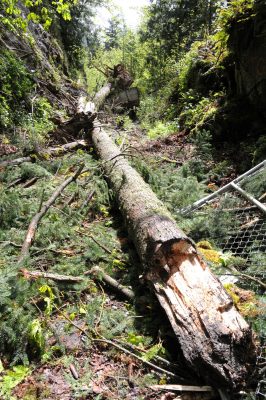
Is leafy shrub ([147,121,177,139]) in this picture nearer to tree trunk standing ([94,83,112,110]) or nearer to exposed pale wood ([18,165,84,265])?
tree trunk standing ([94,83,112,110])

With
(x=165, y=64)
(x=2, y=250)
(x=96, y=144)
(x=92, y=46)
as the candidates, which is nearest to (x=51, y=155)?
(x=96, y=144)

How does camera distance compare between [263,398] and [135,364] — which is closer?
[263,398]

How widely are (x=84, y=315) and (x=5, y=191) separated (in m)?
2.21

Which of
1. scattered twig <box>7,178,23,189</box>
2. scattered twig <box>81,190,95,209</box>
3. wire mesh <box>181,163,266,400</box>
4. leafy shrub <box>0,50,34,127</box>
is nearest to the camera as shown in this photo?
wire mesh <box>181,163,266,400</box>

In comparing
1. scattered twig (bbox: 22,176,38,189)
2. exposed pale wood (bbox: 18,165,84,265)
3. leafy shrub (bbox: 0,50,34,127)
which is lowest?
exposed pale wood (bbox: 18,165,84,265)

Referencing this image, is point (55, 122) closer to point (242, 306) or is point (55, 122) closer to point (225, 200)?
point (225, 200)

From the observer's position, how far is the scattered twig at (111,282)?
3.24 meters

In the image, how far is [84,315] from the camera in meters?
3.00

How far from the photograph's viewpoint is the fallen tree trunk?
2.18 meters

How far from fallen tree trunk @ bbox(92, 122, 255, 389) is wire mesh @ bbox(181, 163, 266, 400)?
38cm

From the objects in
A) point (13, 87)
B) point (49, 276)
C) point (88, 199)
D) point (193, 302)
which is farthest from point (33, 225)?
point (13, 87)

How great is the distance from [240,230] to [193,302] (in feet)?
5.97

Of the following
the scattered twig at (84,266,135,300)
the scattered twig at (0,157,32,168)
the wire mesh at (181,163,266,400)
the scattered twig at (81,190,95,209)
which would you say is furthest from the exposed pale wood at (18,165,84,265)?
the wire mesh at (181,163,266,400)

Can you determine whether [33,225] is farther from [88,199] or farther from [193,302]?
[193,302]
